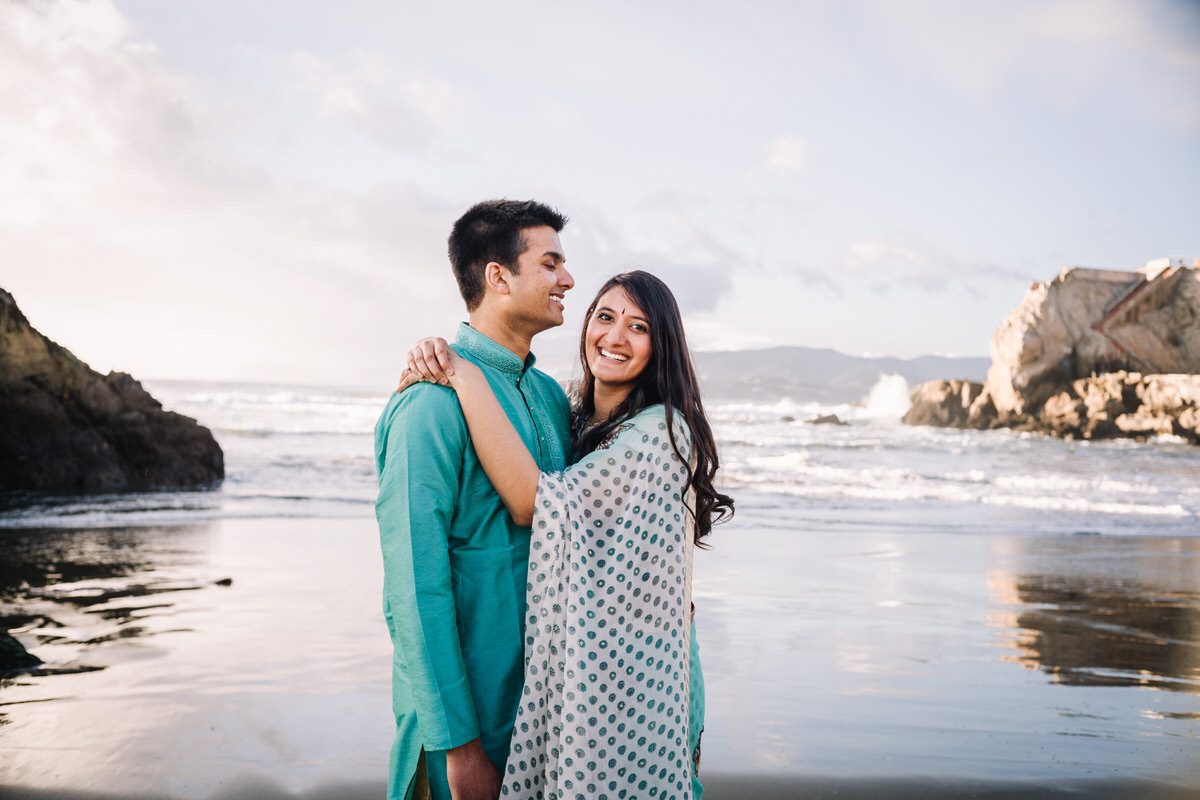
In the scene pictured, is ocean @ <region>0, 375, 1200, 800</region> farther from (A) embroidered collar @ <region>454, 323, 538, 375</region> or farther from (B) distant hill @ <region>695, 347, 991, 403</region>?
(B) distant hill @ <region>695, 347, 991, 403</region>

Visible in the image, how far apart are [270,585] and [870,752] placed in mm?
4964

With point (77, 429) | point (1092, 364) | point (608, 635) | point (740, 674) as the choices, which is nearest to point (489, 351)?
point (608, 635)

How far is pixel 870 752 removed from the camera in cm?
390

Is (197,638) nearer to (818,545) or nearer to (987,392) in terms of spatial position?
(818,545)

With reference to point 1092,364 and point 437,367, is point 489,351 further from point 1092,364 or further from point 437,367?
point 1092,364

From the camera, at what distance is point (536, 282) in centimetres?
233

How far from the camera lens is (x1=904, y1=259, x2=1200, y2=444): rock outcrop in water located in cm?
3247

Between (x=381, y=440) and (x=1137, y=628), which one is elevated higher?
(x=381, y=440)

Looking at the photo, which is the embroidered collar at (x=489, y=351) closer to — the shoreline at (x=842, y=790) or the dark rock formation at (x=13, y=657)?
Answer: the shoreline at (x=842, y=790)

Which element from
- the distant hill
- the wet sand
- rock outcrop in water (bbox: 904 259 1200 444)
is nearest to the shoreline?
the wet sand

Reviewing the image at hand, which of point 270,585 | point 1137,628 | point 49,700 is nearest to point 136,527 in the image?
point 270,585

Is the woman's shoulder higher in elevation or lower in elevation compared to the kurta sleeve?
higher

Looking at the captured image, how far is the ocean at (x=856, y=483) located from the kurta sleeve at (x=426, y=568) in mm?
2455

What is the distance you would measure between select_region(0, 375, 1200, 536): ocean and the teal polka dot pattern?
2.17m
